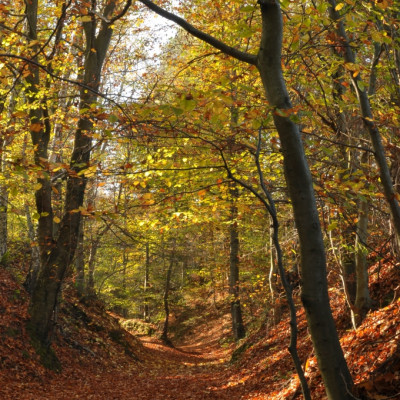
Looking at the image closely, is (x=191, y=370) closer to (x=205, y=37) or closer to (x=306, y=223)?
(x=306, y=223)

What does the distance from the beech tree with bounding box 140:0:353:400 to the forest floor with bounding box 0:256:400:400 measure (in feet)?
3.50

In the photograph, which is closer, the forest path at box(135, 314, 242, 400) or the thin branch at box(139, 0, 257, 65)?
the thin branch at box(139, 0, 257, 65)

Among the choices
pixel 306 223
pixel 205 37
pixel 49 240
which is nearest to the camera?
pixel 306 223

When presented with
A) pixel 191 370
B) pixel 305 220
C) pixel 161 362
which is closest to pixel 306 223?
pixel 305 220

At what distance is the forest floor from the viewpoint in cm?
506

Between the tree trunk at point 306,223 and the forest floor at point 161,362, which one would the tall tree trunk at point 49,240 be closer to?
the forest floor at point 161,362

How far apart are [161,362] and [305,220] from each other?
13468 millimetres

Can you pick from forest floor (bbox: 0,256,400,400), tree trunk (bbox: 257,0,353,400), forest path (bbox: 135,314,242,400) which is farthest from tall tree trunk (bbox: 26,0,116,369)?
tree trunk (bbox: 257,0,353,400)

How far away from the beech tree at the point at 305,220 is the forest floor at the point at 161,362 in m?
1.07

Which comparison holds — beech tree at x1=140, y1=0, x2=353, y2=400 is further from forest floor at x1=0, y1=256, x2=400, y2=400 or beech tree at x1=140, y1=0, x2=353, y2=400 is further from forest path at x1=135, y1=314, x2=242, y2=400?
forest path at x1=135, y1=314, x2=242, y2=400

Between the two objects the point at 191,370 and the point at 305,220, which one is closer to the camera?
the point at 305,220

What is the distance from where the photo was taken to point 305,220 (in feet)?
9.74

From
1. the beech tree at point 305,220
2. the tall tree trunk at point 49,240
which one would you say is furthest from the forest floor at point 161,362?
the beech tree at point 305,220

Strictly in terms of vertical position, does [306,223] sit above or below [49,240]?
below
